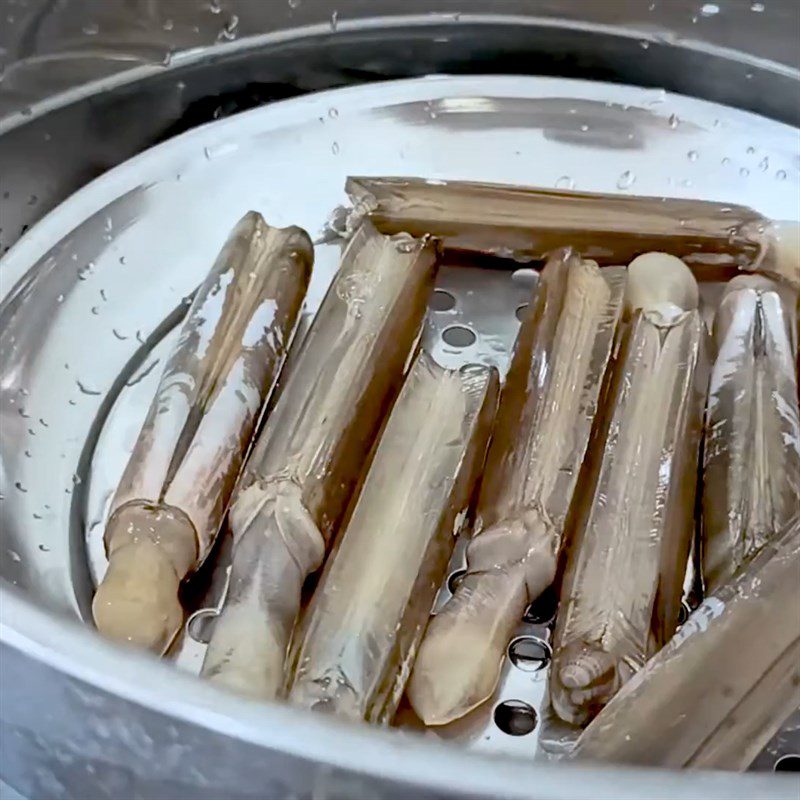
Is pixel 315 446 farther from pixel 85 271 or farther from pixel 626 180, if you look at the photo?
pixel 626 180

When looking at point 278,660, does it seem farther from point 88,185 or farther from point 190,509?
point 88,185

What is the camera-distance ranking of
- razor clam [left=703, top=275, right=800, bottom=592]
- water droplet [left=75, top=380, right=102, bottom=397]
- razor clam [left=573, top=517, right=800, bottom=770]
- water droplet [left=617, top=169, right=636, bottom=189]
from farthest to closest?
water droplet [left=617, top=169, right=636, bottom=189], water droplet [left=75, top=380, right=102, bottom=397], razor clam [left=703, top=275, right=800, bottom=592], razor clam [left=573, top=517, right=800, bottom=770]

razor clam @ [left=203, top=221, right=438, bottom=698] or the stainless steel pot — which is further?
the stainless steel pot

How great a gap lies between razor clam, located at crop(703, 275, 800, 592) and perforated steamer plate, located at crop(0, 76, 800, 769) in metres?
0.06

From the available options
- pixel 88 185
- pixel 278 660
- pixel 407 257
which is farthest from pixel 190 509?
pixel 88 185

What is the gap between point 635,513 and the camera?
52 cm

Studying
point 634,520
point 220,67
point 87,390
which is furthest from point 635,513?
point 220,67

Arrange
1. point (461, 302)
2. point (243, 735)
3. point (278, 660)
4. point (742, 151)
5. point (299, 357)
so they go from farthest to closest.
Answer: point (742, 151), point (461, 302), point (299, 357), point (278, 660), point (243, 735)

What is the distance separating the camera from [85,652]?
0.35 metres

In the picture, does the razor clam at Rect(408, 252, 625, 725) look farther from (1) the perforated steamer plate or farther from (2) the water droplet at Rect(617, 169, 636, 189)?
(2) the water droplet at Rect(617, 169, 636, 189)

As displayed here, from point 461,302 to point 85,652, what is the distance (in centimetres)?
41

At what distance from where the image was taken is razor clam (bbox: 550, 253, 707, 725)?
48 cm

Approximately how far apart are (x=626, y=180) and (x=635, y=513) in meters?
0.34

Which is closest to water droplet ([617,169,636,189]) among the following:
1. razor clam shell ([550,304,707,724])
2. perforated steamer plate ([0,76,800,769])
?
perforated steamer plate ([0,76,800,769])
